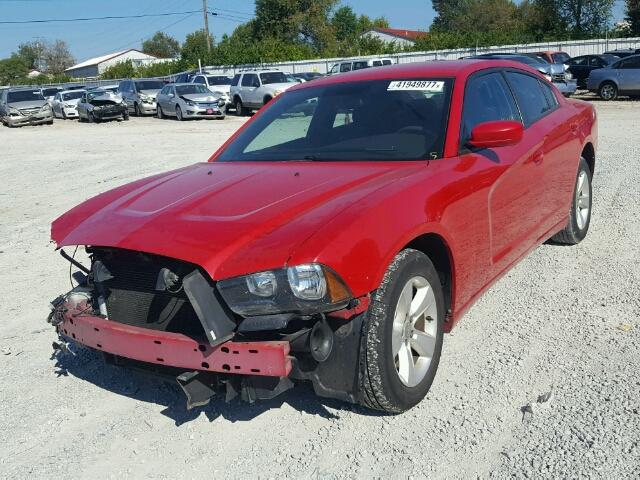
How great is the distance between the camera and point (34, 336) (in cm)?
470

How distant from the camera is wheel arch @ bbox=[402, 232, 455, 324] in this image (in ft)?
11.6

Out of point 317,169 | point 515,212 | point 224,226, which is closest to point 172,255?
point 224,226

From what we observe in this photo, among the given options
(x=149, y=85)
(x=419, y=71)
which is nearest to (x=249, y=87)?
(x=149, y=85)

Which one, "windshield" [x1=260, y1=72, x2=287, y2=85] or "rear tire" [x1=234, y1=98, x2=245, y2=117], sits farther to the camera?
"rear tire" [x1=234, y1=98, x2=245, y2=117]

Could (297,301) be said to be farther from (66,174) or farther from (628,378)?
(66,174)

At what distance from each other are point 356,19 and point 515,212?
9423cm

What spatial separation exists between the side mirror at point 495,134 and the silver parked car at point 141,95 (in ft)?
96.4

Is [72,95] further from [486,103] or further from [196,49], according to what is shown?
[196,49]

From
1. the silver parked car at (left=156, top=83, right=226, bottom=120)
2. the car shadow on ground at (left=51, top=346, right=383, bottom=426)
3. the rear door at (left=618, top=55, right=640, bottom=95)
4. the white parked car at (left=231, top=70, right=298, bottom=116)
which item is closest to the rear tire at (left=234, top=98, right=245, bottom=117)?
the white parked car at (left=231, top=70, right=298, bottom=116)

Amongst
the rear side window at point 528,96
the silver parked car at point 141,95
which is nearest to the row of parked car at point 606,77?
the silver parked car at point 141,95

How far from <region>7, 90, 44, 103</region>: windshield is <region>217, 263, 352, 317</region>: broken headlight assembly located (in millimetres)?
30932

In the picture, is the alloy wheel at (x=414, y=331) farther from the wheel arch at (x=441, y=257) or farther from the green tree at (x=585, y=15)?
the green tree at (x=585, y=15)

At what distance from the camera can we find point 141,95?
104 ft

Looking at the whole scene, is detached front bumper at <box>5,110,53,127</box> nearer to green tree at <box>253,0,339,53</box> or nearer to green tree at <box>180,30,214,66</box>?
green tree at <box>180,30,214,66</box>
